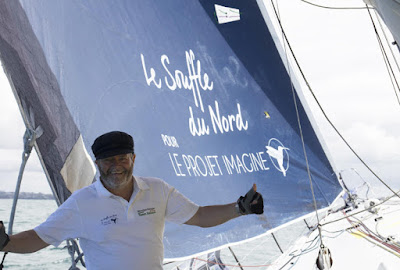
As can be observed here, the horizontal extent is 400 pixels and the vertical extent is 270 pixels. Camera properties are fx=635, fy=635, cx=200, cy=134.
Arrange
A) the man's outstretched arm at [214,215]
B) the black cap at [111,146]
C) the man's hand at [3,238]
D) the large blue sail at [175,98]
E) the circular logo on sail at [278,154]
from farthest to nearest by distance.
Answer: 1. the circular logo on sail at [278,154]
2. the large blue sail at [175,98]
3. the man's outstretched arm at [214,215]
4. the black cap at [111,146]
5. the man's hand at [3,238]

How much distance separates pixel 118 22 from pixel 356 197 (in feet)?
7.94

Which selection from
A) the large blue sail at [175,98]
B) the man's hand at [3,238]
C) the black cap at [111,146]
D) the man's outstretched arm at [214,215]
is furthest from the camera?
→ the large blue sail at [175,98]

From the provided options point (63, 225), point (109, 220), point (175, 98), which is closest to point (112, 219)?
point (109, 220)

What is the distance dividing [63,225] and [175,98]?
1721mm

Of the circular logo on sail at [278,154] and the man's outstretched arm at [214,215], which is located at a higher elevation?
the man's outstretched arm at [214,215]

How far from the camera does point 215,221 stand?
5.50ft

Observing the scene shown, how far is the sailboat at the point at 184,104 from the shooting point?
2.72m

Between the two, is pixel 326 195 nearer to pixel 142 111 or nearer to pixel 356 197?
pixel 356 197

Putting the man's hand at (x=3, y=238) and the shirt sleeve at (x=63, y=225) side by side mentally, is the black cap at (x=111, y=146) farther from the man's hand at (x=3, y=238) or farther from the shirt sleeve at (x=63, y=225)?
the man's hand at (x=3, y=238)

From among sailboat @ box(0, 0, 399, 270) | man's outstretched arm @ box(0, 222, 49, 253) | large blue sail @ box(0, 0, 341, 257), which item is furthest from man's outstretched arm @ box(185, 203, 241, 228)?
large blue sail @ box(0, 0, 341, 257)

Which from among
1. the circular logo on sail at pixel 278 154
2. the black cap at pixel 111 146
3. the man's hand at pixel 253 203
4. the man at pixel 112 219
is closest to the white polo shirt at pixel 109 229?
the man at pixel 112 219

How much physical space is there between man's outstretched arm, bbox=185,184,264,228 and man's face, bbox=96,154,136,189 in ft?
0.81

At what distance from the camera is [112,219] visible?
1560 mm

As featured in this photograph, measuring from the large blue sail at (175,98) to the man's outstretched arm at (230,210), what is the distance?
44.8 inches
